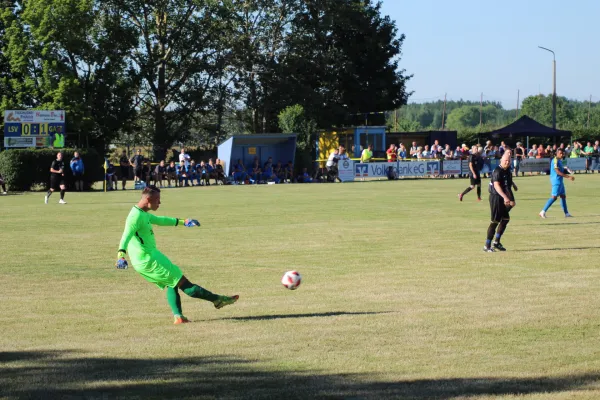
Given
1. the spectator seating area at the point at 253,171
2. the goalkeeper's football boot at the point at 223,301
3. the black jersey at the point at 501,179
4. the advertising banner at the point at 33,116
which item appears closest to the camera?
the goalkeeper's football boot at the point at 223,301

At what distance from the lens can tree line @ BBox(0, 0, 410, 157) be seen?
173 feet

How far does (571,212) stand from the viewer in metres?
24.8

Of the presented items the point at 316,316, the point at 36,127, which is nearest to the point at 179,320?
the point at 316,316

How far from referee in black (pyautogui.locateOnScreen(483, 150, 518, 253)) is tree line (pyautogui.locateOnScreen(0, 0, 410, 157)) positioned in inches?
1568

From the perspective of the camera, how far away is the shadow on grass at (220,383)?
677 centimetres

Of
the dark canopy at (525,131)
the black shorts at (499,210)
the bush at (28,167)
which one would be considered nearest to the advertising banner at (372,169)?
the bush at (28,167)

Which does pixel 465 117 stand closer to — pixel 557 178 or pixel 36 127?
pixel 36 127

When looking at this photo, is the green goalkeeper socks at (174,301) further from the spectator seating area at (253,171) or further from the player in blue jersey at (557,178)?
the spectator seating area at (253,171)

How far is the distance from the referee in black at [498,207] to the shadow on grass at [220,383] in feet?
29.6

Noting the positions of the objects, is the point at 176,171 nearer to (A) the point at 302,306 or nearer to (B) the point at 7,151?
(B) the point at 7,151

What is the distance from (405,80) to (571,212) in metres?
46.3

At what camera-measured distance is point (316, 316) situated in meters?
10.1

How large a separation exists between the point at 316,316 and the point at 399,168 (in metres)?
40.7

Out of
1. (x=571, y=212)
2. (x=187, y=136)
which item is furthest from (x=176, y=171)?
(x=571, y=212)
